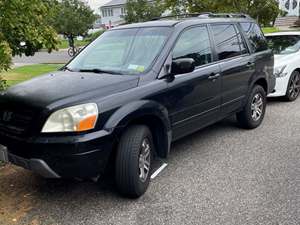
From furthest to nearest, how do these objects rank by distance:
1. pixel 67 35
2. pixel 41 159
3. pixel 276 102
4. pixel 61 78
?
1. pixel 67 35
2. pixel 276 102
3. pixel 61 78
4. pixel 41 159

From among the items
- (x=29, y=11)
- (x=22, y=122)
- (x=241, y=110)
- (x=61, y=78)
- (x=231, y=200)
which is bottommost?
(x=231, y=200)

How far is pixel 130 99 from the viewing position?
3.77 meters

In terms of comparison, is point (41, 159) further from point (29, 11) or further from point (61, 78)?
point (29, 11)

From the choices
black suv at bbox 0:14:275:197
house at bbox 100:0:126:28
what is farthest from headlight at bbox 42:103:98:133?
house at bbox 100:0:126:28

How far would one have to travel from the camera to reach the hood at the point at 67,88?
3551mm

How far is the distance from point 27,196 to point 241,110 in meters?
3.50

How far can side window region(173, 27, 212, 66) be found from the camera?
181 inches

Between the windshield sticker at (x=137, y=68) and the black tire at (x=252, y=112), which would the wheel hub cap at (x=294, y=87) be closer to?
the black tire at (x=252, y=112)

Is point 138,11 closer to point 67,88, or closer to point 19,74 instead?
point 19,74

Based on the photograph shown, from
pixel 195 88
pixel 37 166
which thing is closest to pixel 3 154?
pixel 37 166

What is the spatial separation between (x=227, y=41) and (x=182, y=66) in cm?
161

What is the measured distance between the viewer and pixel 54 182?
4352mm

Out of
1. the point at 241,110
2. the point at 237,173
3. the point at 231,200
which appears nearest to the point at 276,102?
the point at 241,110

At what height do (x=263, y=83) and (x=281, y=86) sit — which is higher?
(x=263, y=83)
